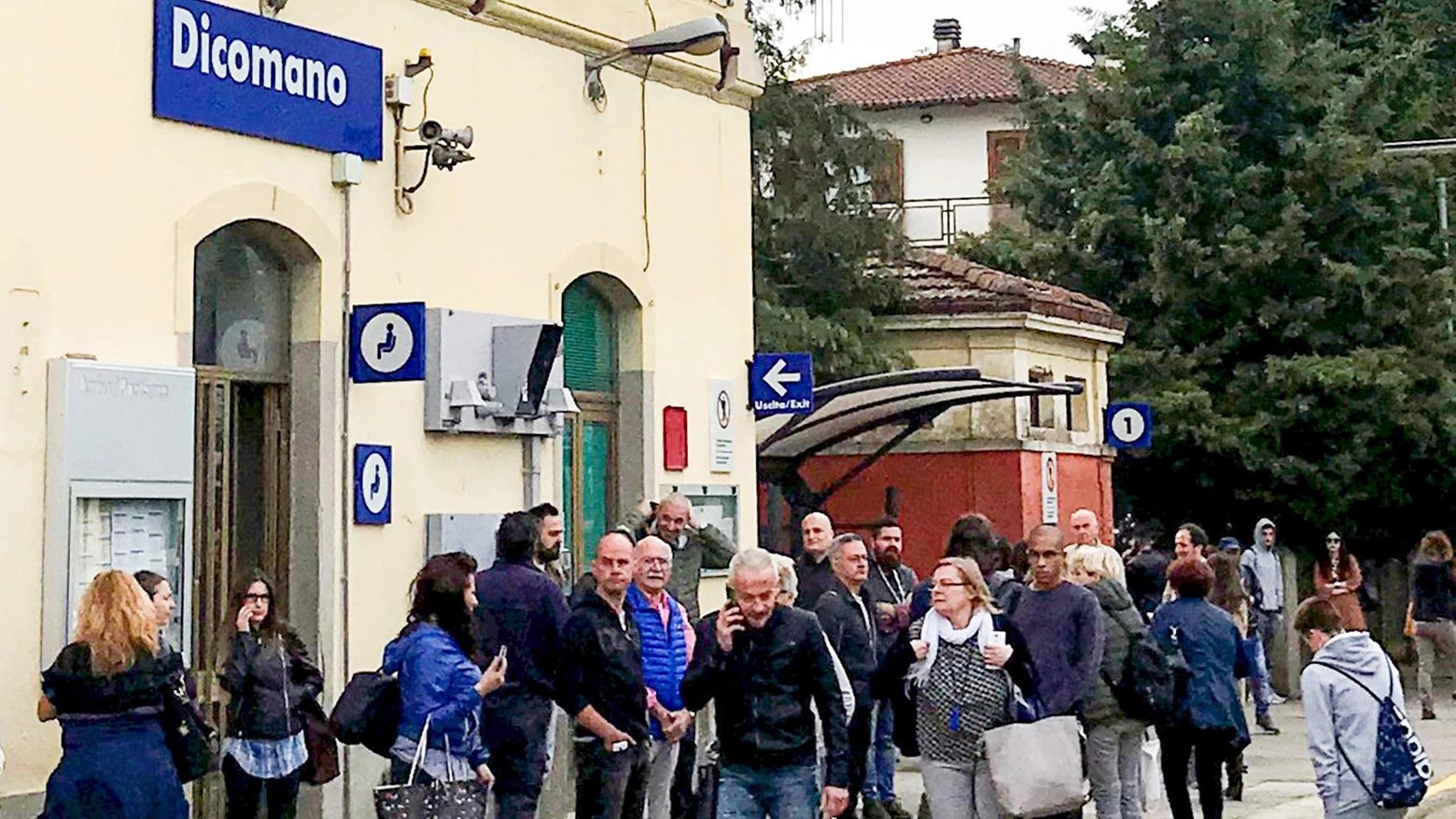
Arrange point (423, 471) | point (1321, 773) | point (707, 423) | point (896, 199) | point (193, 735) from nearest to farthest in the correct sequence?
point (193, 735), point (1321, 773), point (423, 471), point (707, 423), point (896, 199)

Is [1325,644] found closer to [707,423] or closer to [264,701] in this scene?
[264,701]

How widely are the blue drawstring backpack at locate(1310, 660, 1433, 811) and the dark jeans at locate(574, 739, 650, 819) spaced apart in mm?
3129

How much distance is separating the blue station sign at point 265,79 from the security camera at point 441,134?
233 millimetres

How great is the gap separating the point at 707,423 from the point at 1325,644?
6.79 meters

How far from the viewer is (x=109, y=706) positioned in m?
8.53

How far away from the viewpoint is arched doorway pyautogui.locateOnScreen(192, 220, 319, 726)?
1184 cm

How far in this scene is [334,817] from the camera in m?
12.3

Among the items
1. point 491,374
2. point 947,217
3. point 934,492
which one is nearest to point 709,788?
point 491,374

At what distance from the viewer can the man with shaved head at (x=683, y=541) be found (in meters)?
13.1

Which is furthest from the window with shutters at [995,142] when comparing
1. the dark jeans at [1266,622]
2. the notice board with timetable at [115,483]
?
the notice board with timetable at [115,483]

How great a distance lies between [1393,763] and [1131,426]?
1391 cm

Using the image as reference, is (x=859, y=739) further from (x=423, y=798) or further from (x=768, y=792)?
(x=423, y=798)

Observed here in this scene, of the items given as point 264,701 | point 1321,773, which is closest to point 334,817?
point 264,701

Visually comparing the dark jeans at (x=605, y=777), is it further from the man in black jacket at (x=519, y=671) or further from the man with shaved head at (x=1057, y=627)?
the man with shaved head at (x=1057, y=627)
